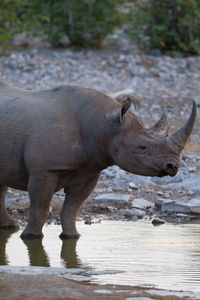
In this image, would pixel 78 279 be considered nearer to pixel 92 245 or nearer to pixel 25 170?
pixel 92 245

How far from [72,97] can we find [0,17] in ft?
37.5

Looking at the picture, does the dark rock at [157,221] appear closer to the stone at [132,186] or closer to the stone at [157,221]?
the stone at [157,221]

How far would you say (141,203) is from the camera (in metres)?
10.0

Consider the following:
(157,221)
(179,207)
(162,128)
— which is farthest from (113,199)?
(162,128)

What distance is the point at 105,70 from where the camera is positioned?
18.3m

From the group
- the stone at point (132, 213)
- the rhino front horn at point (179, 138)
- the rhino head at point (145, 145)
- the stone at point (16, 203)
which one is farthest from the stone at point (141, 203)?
the rhino front horn at point (179, 138)

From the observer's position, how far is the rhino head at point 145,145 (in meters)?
7.27

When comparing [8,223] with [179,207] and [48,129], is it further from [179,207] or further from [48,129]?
[179,207]

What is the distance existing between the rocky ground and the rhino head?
84.4 inches

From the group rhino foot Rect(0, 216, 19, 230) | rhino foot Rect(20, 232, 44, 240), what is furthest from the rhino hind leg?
rhino foot Rect(20, 232, 44, 240)

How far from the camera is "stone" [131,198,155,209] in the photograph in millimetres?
9945

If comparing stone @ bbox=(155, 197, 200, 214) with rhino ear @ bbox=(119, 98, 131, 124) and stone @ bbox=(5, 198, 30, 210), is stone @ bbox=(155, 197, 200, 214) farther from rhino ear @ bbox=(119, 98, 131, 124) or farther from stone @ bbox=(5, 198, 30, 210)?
rhino ear @ bbox=(119, 98, 131, 124)

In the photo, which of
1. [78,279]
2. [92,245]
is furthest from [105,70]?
[78,279]

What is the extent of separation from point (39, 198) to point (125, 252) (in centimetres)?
129
